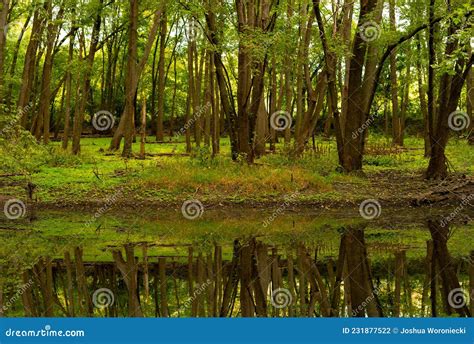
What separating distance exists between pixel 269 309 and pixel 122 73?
35.6 m

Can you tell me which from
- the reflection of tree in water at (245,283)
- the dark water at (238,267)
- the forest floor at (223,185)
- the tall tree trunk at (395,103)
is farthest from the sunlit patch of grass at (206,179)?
the tall tree trunk at (395,103)

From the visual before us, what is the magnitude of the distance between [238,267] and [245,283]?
967mm

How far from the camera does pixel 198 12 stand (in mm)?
17859

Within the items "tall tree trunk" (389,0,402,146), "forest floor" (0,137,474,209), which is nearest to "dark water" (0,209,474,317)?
"forest floor" (0,137,474,209)

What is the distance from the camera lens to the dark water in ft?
22.9

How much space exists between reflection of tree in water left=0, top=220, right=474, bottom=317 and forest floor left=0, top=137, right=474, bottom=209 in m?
4.91

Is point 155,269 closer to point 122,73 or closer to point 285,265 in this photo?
point 285,265

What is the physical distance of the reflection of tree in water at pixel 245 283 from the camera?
270 inches

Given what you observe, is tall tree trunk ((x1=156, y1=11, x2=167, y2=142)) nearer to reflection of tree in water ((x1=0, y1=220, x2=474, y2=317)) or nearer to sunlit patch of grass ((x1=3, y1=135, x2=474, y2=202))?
sunlit patch of grass ((x1=3, y1=135, x2=474, y2=202))

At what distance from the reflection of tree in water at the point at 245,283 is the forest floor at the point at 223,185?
193 inches

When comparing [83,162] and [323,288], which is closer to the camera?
[323,288]

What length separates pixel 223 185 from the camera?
1612 centimetres

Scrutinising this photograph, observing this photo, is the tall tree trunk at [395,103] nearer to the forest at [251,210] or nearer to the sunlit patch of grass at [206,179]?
the forest at [251,210]

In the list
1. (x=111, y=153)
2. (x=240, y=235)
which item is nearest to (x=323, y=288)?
(x=240, y=235)
